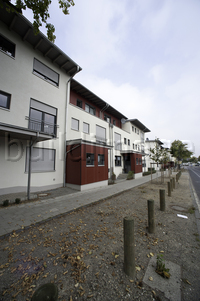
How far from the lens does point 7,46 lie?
7973mm

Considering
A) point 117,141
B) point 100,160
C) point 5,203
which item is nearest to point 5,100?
point 5,203

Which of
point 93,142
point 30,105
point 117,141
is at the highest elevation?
point 30,105

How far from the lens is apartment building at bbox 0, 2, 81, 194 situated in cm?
734

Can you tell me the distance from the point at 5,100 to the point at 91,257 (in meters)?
8.91

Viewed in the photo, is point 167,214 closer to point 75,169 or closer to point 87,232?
point 87,232

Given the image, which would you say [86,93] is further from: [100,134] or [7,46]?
[7,46]

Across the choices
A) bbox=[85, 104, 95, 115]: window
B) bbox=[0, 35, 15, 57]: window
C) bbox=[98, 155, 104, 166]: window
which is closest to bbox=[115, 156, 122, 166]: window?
bbox=[98, 155, 104, 166]: window

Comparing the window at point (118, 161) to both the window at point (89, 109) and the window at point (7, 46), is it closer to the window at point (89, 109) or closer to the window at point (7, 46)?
the window at point (89, 109)

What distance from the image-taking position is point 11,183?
7.39m

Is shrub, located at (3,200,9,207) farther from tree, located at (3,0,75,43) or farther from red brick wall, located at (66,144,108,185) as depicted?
tree, located at (3,0,75,43)

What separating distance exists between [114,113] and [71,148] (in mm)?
12461

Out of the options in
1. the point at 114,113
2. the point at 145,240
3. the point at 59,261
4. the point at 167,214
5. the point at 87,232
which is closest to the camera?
the point at 59,261

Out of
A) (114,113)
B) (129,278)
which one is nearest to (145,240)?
(129,278)

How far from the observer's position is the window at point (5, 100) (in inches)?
291
